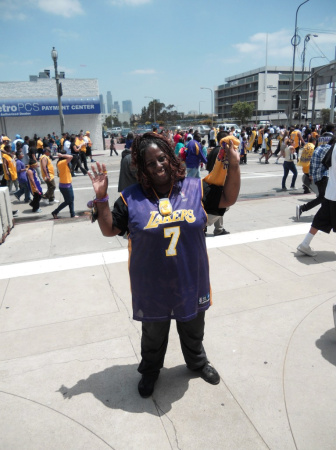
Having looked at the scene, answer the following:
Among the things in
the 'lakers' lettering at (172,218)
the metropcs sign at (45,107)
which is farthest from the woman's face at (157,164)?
the metropcs sign at (45,107)

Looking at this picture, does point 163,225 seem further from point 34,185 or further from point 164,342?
point 34,185

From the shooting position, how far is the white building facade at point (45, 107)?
26.2 meters

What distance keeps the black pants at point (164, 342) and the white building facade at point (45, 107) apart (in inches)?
1067

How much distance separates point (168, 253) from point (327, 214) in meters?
→ 3.39

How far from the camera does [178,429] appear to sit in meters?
2.29

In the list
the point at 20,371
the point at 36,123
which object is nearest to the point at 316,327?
the point at 20,371

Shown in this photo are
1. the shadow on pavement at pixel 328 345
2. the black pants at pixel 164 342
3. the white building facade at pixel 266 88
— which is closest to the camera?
the black pants at pixel 164 342

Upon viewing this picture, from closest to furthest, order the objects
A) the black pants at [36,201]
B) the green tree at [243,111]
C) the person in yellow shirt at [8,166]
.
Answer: the black pants at [36,201], the person in yellow shirt at [8,166], the green tree at [243,111]

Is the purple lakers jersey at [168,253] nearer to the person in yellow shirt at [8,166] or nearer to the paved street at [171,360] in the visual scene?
the paved street at [171,360]

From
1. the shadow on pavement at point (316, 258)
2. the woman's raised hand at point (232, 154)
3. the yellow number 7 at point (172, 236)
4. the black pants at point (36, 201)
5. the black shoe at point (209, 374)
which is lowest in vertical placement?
the shadow on pavement at point (316, 258)

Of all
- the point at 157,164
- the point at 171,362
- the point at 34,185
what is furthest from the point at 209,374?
the point at 34,185

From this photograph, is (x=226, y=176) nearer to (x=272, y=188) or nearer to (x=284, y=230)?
(x=284, y=230)

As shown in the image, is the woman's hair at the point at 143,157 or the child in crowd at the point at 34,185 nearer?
the woman's hair at the point at 143,157

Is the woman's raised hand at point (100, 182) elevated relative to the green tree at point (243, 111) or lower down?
lower down
